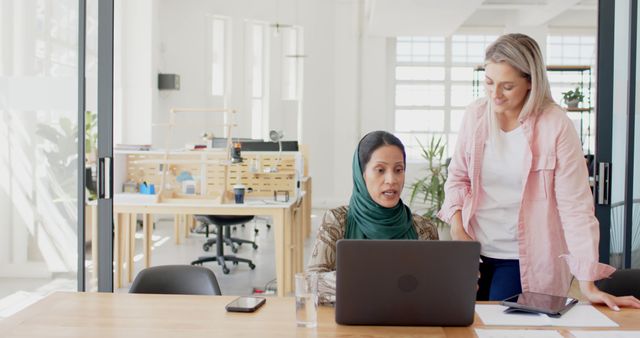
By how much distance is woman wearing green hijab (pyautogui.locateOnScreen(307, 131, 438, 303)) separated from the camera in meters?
2.06

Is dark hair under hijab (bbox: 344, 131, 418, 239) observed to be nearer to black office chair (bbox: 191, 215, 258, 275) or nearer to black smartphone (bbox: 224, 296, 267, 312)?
black smartphone (bbox: 224, 296, 267, 312)

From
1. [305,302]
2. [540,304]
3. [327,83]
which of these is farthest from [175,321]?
[327,83]

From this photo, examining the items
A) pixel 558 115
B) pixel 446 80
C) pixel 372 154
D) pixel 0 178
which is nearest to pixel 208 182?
pixel 0 178

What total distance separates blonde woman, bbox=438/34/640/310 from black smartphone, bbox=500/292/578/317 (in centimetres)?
11

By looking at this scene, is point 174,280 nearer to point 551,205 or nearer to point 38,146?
point 551,205

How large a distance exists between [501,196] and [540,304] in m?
0.39

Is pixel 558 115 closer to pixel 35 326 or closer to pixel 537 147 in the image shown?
pixel 537 147

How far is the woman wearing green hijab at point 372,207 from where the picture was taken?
2062 mm

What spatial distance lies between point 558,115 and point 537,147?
0.11m

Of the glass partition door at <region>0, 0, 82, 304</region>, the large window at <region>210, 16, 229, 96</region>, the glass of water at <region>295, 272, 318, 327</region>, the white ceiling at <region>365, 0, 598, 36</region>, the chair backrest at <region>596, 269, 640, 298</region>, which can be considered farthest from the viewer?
the large window at <region>210, 16, 229, 96</region>

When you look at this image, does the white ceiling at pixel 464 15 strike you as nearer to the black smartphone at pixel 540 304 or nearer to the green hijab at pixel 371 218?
the green hijab at pixel 371 218

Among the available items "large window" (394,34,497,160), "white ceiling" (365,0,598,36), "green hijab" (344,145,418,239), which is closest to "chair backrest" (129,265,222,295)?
"green hijab" (344,145,418,239)

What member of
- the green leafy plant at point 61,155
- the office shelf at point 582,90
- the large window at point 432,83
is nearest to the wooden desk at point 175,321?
the green leafy plant at point 61,155

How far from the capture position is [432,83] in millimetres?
11250
